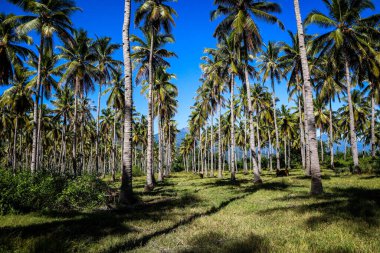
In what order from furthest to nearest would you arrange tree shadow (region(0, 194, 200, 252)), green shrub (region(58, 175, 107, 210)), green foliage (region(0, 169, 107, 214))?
green shrub (region(58, 175, 107, 210))
green foliage (region(0, 169, 107, 214))
tree shadow (region(0, 194, 200, 252))

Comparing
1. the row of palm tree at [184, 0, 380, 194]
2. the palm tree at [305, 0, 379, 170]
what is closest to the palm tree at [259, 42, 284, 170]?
the row of palm tree at [184, 0, 380, 194]

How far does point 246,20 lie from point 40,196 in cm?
1758

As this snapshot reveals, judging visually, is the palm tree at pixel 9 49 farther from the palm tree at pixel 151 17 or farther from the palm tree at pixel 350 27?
the palm tree at pixel 350 27

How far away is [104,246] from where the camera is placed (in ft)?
16.8

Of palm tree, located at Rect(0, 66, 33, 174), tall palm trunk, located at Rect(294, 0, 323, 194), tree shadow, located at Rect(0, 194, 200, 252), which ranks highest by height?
palm tree, located at Rect(0, 66, 33, 174)

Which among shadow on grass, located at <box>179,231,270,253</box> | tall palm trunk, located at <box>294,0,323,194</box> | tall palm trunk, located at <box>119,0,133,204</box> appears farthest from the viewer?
tall palm trunk, located at <box>294,0,323,194</box>

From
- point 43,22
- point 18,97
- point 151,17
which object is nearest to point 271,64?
point 151,17

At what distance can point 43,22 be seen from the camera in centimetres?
1848

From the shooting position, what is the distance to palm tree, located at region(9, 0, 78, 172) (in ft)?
56.6

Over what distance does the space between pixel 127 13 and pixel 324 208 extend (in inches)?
464

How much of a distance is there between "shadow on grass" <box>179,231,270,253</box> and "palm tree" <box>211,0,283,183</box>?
1390 centimetres

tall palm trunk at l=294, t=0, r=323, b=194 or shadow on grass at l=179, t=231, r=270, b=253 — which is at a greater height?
tall palm trunk at l=294, t=0, r=323, b=194

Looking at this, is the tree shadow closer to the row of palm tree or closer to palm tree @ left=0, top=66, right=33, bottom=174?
the row of palm tree

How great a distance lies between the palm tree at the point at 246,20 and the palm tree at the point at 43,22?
40.3 feet
